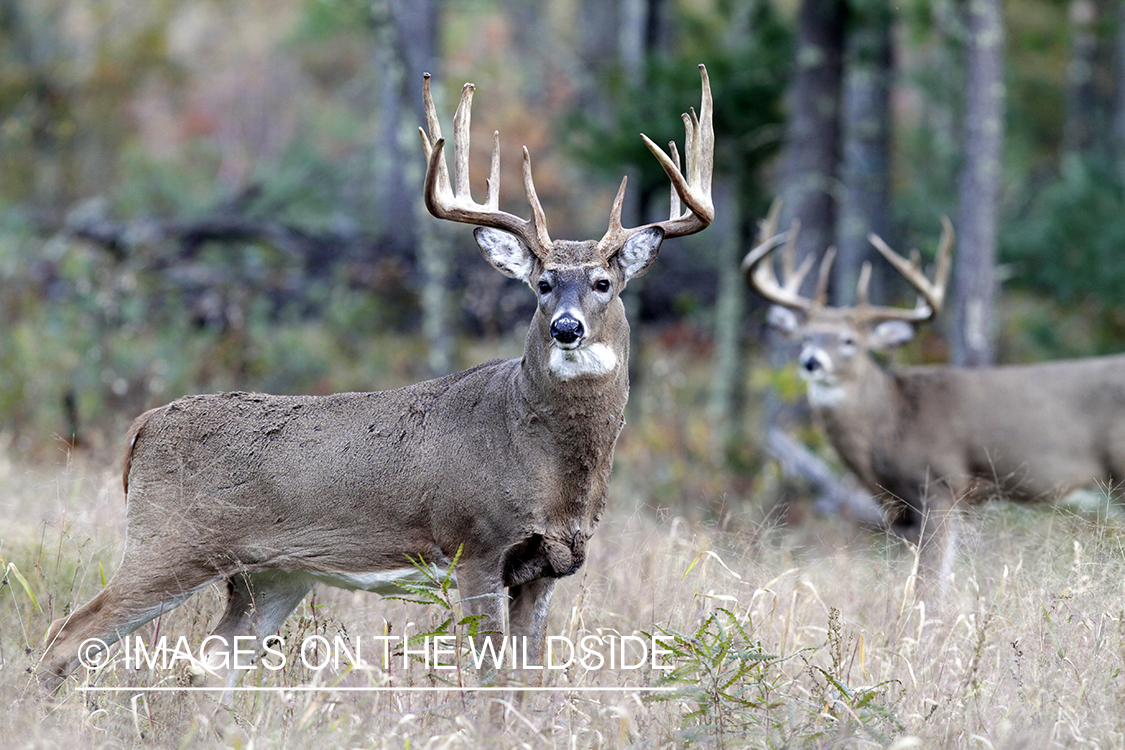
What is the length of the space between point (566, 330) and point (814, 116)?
7722mm

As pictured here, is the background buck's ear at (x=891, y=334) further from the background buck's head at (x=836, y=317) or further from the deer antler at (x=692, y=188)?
the deer antler at (x=692, y=188)

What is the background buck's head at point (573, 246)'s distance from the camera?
14.2ft

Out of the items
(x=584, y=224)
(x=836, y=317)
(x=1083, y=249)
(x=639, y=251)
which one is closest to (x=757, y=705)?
(x=639, y=251)

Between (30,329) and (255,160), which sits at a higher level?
(255,160)

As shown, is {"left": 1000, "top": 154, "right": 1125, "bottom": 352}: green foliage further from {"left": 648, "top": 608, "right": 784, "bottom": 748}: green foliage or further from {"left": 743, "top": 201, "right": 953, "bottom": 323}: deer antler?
{"left": 648, "top": 608, "right": 784, "bottom": 748}: green foliage

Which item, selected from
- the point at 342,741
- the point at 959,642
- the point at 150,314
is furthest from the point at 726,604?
the point at 150,314

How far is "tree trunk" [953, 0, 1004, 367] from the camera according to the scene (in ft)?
29.4

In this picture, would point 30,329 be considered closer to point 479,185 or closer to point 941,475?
point 479,185

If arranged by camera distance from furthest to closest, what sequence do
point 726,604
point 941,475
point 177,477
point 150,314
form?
point 150,314 < point 941,475 < point 726,604 < point 177,477

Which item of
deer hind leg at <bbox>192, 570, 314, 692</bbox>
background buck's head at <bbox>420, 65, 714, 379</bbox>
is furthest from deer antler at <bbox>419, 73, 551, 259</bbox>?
deer hind leg at <bbox>192, 570, 314, 692</bbox>

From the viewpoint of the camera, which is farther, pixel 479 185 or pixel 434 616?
pixel 479 185

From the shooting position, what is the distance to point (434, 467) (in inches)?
174

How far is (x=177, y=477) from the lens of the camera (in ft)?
15.0

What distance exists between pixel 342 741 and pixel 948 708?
200 cm
